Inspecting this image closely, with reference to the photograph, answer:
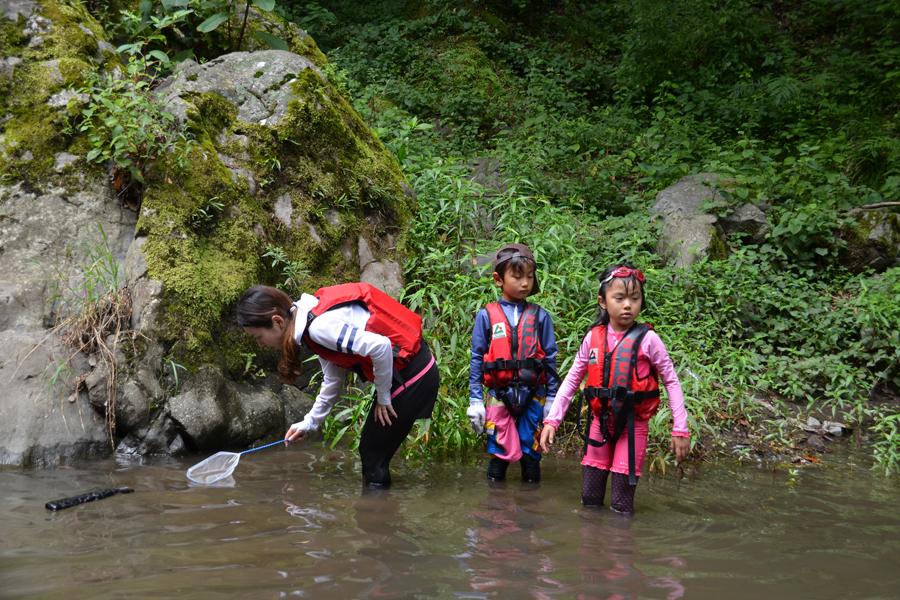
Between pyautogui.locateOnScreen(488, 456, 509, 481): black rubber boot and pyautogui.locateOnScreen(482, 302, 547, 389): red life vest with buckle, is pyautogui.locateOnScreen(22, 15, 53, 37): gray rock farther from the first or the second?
pyautogui.locateOnScreen(488, 456, 509, 481): black rubber boot

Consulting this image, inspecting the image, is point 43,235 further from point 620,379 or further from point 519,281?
point 620,379

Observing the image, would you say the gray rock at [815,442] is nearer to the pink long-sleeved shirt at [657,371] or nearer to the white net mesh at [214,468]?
the pink long-sleeved shirt at [657,371]

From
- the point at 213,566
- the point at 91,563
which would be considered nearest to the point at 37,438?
the point at 91,563

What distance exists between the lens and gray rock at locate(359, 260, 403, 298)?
18.5 feet

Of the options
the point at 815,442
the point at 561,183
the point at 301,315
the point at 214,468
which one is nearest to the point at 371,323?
the point at 301,315

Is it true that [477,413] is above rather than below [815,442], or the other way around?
above

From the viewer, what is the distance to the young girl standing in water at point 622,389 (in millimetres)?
3334

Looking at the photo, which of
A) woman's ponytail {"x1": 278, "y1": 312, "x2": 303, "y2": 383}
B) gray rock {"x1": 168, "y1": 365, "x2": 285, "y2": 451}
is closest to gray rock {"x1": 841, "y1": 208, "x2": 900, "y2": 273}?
gray rock {"x1": 168, "y1": 365, "x2": 285, "y2": 451}

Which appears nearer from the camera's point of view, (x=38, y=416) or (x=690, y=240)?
(x=38, y=416)

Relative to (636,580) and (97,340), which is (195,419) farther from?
(636,580)

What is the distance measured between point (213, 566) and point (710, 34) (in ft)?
36.9

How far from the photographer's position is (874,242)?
6.96 meters

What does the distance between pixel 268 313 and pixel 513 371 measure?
62.2 inches

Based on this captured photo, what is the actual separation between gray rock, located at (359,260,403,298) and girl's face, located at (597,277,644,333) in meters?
2.56
